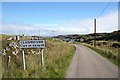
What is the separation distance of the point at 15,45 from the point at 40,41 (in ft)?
51.9

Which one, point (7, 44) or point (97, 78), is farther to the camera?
point (7, 44)

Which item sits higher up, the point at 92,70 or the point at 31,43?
the point at 31,43

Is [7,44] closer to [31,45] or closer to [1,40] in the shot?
[1,40]

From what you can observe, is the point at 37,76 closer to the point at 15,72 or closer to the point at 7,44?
the point at 15,72

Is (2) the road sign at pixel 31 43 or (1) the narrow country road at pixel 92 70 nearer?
(1) the narrow country road at pixel 92 70

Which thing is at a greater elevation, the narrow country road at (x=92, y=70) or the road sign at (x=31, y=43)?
the road sign at (x=31, y=43)

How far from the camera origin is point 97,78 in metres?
12.9

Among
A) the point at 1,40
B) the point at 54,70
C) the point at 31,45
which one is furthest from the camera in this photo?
the point at 1,40

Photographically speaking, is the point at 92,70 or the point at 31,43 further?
the point at 92,70

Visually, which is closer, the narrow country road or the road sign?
the narrow country road

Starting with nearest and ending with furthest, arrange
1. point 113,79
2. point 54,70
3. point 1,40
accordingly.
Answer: point 113,79, point 54,70, point 1,40

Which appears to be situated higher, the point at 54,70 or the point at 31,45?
the point at 31,45

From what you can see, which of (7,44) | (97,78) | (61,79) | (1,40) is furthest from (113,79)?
(1,40)

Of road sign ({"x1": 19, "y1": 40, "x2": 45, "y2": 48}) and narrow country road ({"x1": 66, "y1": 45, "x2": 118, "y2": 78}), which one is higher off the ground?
road sign ({"x1": 19, "y1": 40, "x2": 45, "y2": 48})
